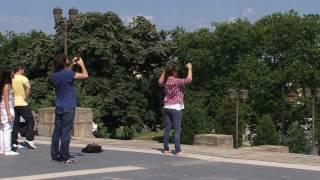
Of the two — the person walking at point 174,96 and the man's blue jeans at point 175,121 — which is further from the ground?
the person walking at point 174,96

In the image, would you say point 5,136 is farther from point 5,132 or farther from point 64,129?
point 64,129

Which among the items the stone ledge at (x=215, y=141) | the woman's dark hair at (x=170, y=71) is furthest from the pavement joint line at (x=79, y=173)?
the stone ledge at (x=215, y=141)

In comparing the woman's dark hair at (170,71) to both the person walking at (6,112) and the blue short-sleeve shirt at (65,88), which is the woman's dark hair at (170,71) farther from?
the person walking at (6,112)

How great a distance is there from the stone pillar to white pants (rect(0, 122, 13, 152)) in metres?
5.56

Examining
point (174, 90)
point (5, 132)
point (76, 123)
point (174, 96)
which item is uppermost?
point (174, 90)

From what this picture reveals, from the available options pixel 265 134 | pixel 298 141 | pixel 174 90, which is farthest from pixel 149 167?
pixel 298 141

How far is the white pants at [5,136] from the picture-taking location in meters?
11.7

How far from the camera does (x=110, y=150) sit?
12.8 metres

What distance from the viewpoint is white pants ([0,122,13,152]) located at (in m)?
11.7

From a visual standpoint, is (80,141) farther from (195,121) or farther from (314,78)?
(314,78)

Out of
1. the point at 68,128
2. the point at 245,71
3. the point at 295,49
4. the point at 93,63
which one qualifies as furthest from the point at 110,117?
the point at 68,128

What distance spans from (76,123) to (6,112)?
6.01 metres

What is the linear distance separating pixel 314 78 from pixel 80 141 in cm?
4411

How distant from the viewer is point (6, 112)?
11.5m
